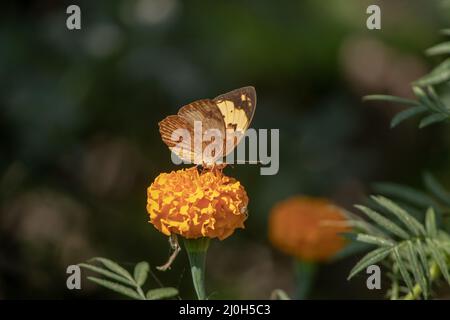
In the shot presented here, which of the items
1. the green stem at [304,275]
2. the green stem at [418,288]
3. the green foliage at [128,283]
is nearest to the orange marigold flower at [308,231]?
the green stem at [304,275]

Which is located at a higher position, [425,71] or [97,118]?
[425,71]

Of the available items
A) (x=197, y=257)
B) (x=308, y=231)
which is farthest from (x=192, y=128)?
(x=308, y=231)

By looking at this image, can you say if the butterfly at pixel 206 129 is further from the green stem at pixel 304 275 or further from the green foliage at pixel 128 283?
the green stem at pixel 304 275

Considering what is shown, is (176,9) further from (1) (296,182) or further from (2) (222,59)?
(1) (296,182)

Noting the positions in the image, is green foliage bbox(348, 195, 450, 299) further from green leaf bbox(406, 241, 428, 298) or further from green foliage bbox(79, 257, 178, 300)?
green foliage bbox(79, 257, 178, 300)

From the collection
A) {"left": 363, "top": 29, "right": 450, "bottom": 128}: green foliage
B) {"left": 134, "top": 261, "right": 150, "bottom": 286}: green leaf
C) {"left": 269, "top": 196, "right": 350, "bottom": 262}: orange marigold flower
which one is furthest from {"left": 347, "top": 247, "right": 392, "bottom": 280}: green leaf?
{"left": 269, "top": 196, "right": 350, "bottom": 262}: orange marigold flower
